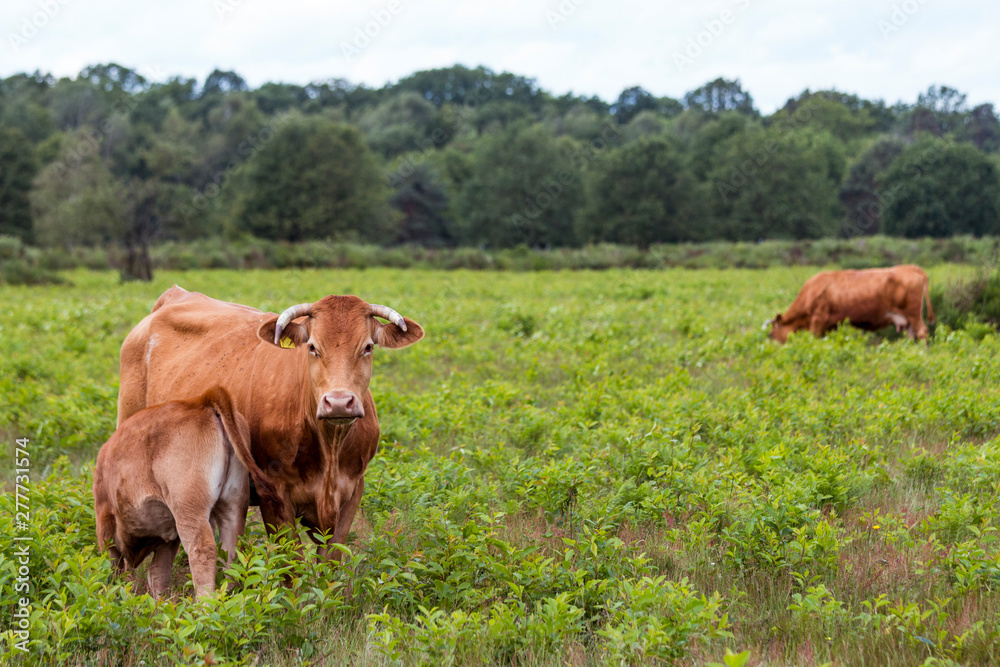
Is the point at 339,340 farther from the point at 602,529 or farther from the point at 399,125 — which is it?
the point at 399,125

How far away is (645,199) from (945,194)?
2500 centimetres

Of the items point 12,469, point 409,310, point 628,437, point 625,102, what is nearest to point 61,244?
point 409,310

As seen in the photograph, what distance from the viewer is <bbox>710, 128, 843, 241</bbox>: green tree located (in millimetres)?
66188

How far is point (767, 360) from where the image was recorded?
10.7 metres

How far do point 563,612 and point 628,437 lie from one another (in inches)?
118

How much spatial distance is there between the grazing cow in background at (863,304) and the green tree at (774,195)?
54.6 metres

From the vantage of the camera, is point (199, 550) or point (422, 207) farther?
point (422, 207)

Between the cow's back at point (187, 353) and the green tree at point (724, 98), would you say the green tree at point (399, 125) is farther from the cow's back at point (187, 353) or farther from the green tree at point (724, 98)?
the cow's back at point (187, 353)

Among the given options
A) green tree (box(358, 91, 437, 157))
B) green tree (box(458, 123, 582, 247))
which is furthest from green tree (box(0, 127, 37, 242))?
green tree (box(358, 91, 437, 157))

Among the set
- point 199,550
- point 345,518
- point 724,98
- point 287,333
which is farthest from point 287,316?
point 724,98

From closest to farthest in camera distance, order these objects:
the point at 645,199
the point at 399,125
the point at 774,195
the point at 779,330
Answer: the point at 779,330, the point at 645,199, the point at 774,195, the point at 399,125

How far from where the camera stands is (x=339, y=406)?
13.1 ft

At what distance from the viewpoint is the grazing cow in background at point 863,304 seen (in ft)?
45.8

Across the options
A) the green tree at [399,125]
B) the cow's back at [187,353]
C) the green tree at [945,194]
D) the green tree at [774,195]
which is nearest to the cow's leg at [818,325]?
the cow's back at [187,353]
